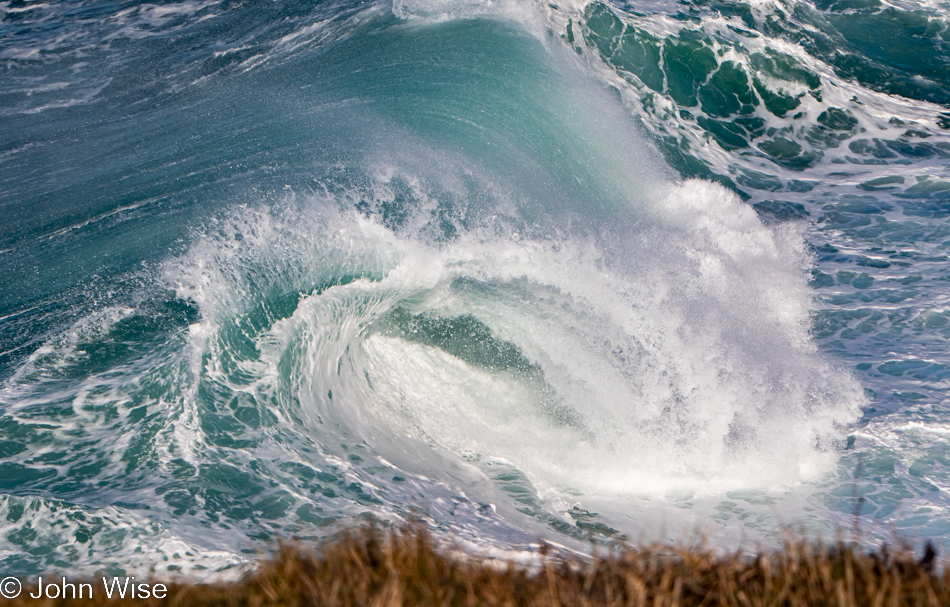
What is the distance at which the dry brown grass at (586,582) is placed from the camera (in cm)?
243

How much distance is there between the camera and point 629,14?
50.7 ft

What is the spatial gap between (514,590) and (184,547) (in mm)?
3808

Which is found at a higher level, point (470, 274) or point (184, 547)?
point (470, 274)

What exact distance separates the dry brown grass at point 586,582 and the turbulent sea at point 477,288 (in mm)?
681

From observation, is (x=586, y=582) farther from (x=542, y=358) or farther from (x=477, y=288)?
(x=477, y=288)

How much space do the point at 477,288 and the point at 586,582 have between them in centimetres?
692

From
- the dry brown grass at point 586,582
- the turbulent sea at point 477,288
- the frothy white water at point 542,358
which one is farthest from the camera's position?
the frothy white water at point 542,358

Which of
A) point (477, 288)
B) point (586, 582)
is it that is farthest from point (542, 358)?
Result: point (586, 582)

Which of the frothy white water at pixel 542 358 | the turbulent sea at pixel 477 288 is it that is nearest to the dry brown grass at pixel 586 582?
the turbulent sea at pixel 477 288

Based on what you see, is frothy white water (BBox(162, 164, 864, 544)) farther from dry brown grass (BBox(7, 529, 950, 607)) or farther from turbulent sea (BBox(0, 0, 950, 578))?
dry brown grass (BBox(7, 529, 950, 607))

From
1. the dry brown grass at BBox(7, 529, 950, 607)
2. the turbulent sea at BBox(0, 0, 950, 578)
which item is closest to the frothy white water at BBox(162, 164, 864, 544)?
the turbulent sea at BBox(0, 0, 950, 578)

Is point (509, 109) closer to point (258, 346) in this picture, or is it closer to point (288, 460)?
point (258, 346)

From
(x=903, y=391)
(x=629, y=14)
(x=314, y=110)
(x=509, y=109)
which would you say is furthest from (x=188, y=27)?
(x=903, y=391)

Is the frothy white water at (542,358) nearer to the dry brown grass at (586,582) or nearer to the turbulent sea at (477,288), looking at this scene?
the turbulent sea at (477,288)
